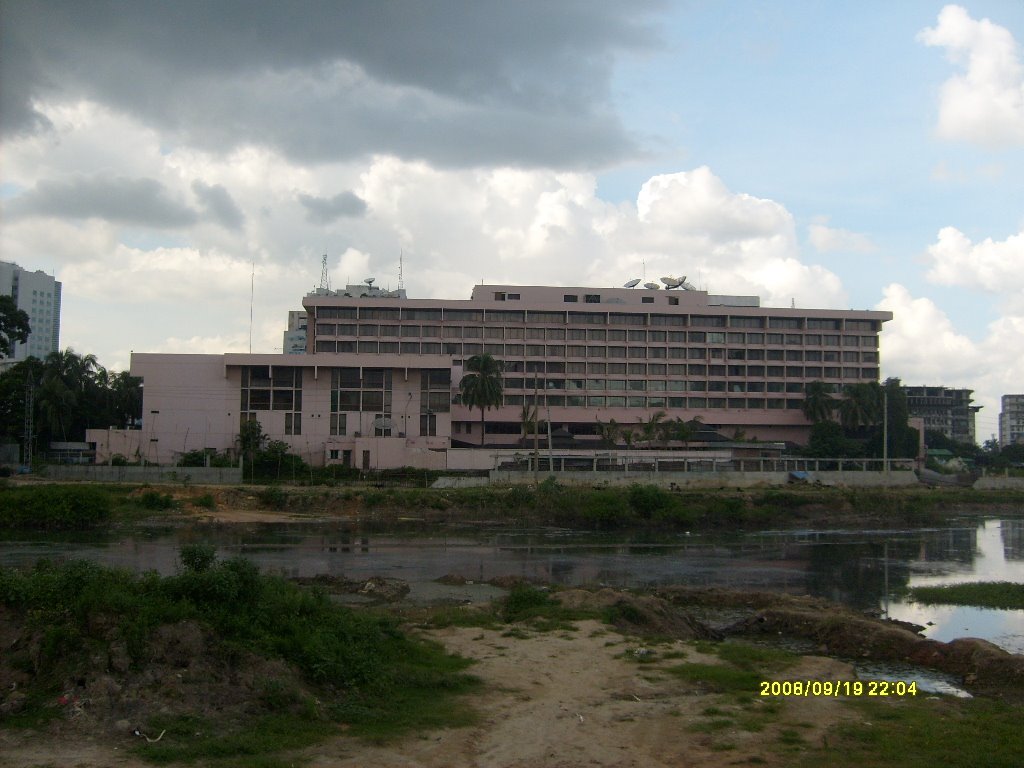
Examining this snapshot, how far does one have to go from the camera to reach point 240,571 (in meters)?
15.6

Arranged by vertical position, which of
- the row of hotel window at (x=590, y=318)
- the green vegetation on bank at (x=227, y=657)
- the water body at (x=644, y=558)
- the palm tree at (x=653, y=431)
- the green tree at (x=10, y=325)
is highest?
the row of hotel window at (x=590, y=318)

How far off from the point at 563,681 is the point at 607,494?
162 ft

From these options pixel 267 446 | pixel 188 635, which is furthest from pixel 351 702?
pixel 267 446

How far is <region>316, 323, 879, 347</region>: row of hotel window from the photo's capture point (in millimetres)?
115062

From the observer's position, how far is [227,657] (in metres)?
13.6

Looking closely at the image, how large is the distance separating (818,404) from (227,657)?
361 feet

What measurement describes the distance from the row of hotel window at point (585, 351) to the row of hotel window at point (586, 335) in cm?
106

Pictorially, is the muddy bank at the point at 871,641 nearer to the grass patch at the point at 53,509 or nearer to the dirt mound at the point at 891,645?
the dirt mound at the point at 891,645

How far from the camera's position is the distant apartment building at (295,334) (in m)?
157

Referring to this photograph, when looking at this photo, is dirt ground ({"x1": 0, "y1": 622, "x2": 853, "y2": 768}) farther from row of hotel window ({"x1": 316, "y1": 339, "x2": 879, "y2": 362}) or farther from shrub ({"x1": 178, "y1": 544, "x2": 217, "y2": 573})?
row of hotel window ({"x1": 316, "y1": 339, "x2": 879, "y2": 362})

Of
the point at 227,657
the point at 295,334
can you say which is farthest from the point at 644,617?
the point at 295,334

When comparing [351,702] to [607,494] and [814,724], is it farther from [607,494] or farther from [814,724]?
[607,494]

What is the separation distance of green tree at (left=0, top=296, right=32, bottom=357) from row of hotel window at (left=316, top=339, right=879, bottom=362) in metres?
48.4

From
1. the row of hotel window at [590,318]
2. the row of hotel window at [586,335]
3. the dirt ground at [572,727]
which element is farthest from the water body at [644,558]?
the row of hotel window at [590,318]
